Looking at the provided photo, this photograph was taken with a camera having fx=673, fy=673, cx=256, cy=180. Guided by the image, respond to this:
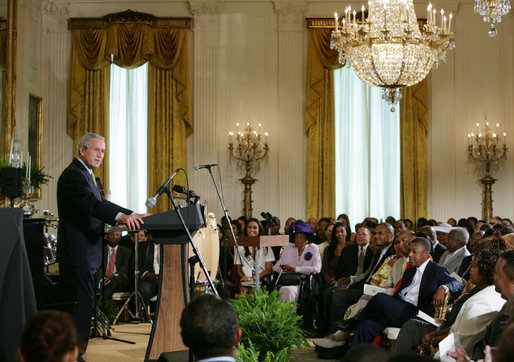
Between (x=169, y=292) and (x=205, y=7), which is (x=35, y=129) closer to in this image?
(x=205, y=7)

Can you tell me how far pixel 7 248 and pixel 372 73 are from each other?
19.9ft

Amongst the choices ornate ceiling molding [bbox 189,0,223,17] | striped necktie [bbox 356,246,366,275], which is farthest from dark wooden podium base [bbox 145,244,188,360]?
ornate ceiling molding [bbox 189,0,223,17]

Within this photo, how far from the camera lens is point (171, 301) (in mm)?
5105

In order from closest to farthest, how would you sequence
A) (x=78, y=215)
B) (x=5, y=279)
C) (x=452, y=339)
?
(x=5, y=279) → (x=452, y=339) → (x=78, y=215)

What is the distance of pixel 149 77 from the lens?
13398mm

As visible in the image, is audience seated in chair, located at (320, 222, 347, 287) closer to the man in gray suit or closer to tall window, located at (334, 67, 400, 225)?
the man in gray suit

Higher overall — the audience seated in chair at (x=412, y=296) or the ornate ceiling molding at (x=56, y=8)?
the ornate ceiling molding at (x=56, y=8)

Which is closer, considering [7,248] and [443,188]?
[7,248]

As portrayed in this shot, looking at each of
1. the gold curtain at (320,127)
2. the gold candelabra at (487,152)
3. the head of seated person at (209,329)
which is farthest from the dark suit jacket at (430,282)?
the gold candelabra at (487,152)

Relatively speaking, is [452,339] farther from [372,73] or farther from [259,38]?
[259,38]

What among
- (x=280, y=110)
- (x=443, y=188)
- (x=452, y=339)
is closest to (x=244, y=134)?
(x=280, y=110)

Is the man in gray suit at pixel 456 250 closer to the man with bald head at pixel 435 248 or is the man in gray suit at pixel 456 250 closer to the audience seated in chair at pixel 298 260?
the man with bald head at pixel 435 248

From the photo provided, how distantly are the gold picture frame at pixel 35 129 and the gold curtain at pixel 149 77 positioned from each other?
0.65 m

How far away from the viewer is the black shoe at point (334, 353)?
6656mm
